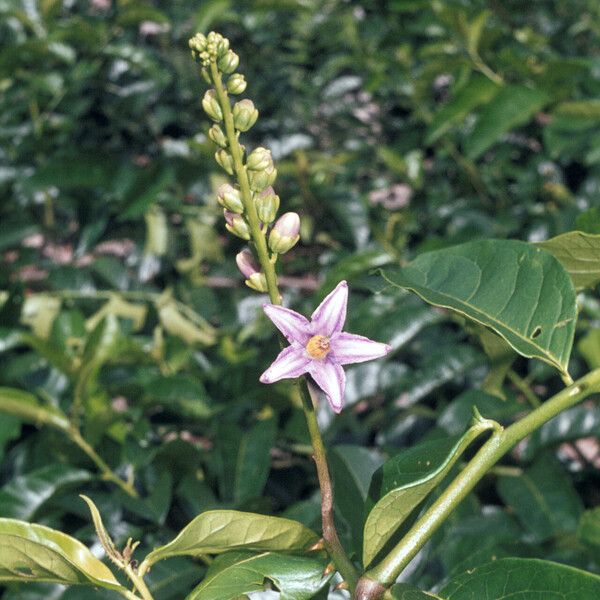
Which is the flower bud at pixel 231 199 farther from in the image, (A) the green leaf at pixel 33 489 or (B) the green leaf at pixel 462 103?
(B) the green leaf at pixel 462 103

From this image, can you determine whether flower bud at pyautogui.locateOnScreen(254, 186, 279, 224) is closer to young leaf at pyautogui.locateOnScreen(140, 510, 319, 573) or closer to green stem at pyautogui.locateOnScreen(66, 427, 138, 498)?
young leaf at pyautogui.locateOnScreen(140, 510, 319, 573)

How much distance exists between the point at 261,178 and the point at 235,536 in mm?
329

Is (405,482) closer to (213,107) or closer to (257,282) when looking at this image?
(257,282)

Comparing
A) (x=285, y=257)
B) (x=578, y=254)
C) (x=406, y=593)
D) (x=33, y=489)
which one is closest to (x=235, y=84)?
(x=578, y=254)

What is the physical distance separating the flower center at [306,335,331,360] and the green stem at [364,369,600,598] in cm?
17

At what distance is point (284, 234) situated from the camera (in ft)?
2.62

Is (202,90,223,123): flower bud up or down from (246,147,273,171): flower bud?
up

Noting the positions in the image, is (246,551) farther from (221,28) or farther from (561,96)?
(221,28)

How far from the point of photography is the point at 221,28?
2.81 meters

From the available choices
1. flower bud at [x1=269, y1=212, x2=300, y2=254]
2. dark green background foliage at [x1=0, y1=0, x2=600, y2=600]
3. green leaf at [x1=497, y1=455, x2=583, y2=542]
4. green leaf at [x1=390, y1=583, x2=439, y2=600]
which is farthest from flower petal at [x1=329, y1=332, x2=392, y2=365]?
green leaf at [x1=497, y1=455, x2=583, y2=542]

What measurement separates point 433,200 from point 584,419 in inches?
38.0

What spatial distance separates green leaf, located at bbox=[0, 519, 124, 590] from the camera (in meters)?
0.71

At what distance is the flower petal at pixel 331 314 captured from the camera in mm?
801

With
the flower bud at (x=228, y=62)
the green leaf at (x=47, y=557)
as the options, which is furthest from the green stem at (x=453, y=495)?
the flower bud at (x=228, y=62)
